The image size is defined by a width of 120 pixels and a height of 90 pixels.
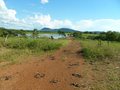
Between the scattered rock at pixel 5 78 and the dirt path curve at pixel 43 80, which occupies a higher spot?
the scattered rock at pixel 5 78

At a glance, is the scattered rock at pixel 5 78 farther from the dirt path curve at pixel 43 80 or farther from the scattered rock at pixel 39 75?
the scattered rock at pixel 39 75

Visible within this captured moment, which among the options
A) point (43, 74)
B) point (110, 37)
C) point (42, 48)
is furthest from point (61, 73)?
point (110, 37)

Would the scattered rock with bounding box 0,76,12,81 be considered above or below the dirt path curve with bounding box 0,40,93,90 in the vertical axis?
above

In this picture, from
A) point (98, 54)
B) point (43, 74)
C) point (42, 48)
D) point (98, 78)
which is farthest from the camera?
point (42, 48)

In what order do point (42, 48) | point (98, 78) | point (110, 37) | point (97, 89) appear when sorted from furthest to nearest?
point (110, 37) → point (42, 48) → point (98, 78) → point (97, 89)

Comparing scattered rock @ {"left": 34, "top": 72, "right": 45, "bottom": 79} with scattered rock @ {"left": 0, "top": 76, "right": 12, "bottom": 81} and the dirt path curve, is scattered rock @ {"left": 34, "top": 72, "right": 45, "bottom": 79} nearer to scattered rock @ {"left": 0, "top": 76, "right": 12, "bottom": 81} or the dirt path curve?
the dirt path curve

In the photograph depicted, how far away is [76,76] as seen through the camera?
12.9 metres

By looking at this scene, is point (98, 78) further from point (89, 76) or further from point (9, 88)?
point (9, 88)

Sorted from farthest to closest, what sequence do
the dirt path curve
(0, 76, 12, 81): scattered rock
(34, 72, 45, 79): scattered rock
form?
(34, 72, 45, 79): scattered rock, (0, 76, 12, 81): scattered rock, the dirt path curve

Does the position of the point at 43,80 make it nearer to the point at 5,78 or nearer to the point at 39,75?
the point at 39,75

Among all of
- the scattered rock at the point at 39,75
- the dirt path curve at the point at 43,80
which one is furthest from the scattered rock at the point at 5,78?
the scattered rock at the point at 39,75

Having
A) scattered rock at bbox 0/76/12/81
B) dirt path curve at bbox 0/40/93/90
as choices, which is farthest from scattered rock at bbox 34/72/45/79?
scattered rock at bbox 0/76/12/81

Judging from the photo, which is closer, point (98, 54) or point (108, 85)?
point (108, 85)

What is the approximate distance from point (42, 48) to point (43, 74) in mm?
15839
